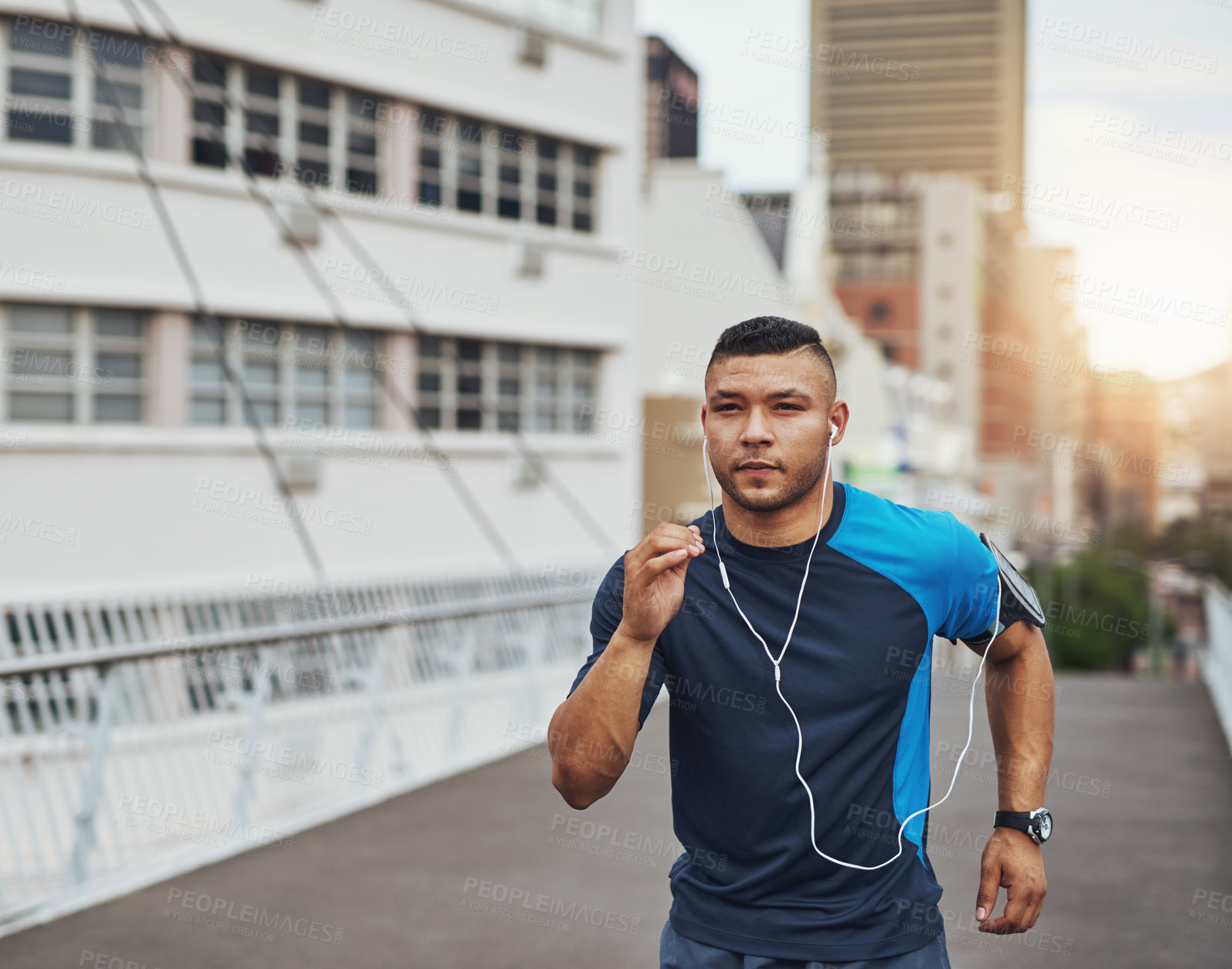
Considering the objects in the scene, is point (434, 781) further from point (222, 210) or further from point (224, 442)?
point (222, 210)

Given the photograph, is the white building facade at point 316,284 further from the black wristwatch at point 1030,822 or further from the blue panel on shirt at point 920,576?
the black wristwatch at point 1030,822

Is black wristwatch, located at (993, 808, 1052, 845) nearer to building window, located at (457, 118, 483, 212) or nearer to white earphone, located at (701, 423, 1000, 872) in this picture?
white earphone, located at (701, 423, 1000, 872)

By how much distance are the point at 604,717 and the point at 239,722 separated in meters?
8.16

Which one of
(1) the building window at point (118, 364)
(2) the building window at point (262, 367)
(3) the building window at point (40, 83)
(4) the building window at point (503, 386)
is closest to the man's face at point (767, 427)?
(1) the building window at point (118, 364)

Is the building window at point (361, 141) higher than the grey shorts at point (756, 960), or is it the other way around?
the building window at point (361, 141)

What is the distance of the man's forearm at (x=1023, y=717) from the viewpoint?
274 cm

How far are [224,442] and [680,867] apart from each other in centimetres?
1690

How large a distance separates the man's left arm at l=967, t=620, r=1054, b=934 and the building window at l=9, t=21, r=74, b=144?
17.4m

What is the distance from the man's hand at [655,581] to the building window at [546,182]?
2119 cm

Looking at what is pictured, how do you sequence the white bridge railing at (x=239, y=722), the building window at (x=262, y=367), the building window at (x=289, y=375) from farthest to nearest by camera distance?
the building window at (x=262, y=367), the building window at (x=289, y=375), the white bridge railing at (x=239, y=722)

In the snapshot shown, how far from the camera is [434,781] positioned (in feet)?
31.9

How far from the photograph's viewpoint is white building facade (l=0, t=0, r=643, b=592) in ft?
57.3

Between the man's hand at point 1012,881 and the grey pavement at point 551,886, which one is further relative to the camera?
the grey pavement at point 551,886

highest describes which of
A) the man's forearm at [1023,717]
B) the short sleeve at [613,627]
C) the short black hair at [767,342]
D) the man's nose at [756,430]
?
the short black hair at [767,342]
